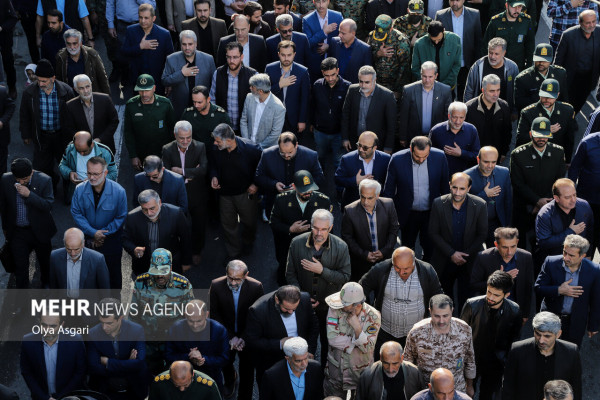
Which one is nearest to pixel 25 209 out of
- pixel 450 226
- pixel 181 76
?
pixel 181 76

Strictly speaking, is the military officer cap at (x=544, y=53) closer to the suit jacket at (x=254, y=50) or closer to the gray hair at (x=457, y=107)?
the gray hair at (x=457, y=107)

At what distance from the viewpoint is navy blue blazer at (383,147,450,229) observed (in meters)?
11.3

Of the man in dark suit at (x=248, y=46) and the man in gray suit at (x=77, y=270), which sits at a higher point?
the man in dark suit at (x=248, y=46)

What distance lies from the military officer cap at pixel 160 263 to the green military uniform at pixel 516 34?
22.0 ft

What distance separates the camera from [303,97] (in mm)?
13086

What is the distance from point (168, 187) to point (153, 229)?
27.4 inches

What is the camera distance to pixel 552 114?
480 inches

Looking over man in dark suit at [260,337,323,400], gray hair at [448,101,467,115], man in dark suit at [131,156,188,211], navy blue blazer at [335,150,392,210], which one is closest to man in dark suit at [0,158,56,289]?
man in dark suit at [131,156,188,211]

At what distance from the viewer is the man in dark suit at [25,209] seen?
36.0 feet

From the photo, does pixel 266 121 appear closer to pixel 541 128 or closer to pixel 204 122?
pixel 204 122

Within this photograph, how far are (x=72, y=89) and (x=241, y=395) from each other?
5406mm

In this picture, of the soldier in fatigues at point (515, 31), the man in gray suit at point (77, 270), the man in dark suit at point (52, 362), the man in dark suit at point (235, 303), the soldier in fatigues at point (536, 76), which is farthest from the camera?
the soldier in fatigues at point (515, 31)

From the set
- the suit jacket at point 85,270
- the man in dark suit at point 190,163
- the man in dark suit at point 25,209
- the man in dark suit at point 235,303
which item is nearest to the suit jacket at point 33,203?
the man in dark suit at point 25,209

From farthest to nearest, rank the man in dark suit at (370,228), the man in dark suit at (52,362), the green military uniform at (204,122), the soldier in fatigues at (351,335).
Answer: the green military uniform at (204,122) < the man in dark suit at (370,228) < the man in dark suit at (52,362) < the soldier in fatigues at (351,335)
